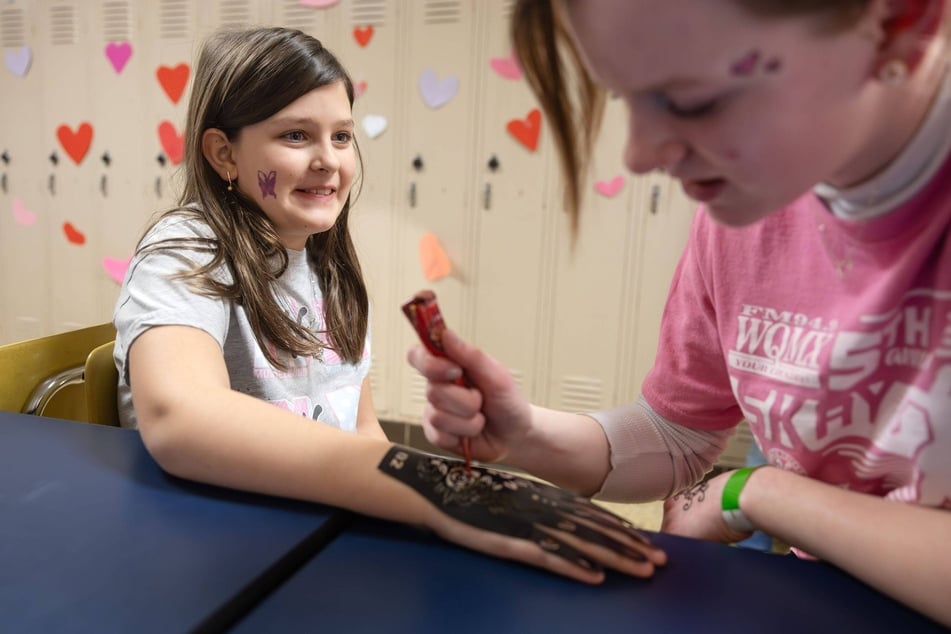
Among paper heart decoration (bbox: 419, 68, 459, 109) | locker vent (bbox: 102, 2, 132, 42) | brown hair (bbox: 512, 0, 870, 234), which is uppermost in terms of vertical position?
locker vent (bbox: 102, 2, 132, 42)

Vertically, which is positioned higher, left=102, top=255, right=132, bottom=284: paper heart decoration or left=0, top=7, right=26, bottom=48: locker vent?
left=0, top=7, right=26, bottom=48: locker vent

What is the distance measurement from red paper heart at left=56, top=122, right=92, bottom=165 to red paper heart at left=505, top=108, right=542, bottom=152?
180 cm

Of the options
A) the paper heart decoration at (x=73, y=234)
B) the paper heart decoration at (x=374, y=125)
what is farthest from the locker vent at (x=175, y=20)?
the paper heart decoration at (x=73, y=234)

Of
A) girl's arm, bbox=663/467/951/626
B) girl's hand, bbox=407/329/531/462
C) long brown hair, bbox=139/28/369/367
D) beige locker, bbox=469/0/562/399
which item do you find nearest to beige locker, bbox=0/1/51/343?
beige locker, bbox=469/0/562/399

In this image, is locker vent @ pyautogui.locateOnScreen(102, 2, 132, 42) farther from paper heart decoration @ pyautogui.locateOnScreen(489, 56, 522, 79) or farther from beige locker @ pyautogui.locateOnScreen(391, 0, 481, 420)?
paper heart decoration @ pyautogui.locateOnScreen(489, 56, 522, 79)

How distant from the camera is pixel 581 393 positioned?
250 centimetres

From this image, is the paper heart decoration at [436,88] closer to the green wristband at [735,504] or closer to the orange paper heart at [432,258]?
the orange paper heart at [432,258]

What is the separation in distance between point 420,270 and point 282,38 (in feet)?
4.79

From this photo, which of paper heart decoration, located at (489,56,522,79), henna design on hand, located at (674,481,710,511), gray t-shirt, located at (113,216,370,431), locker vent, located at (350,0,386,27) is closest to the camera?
henna design on hand, located at (674,481,710,511)

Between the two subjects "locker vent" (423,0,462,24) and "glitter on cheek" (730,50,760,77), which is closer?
"glitter on cheek" (730,50,760,77)

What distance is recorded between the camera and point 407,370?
2680 millimetres

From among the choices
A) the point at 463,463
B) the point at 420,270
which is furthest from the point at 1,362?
the point at 420,270

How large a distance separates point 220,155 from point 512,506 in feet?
2.87

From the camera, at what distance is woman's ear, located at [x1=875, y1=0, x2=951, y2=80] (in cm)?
43
